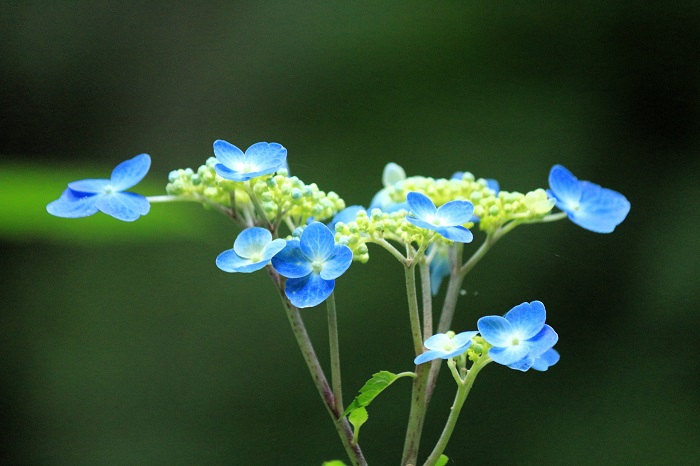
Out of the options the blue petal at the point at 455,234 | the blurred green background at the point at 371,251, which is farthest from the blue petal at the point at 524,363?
the blurred green background at the point at 371,251

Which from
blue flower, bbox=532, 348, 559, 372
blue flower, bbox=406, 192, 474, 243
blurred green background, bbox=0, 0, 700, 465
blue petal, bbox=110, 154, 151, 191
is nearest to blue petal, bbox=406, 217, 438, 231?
blue flower, bbox=406, 192, 474, 243

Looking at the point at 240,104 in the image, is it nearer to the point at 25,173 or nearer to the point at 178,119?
the point at 178,119

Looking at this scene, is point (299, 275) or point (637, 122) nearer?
point (299, 275)

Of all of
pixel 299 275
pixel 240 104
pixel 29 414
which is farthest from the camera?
pixel 240 104

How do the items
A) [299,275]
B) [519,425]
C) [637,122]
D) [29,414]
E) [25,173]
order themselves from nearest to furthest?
1. [299,275]
2. [25,173]
3. [519,425]
4. [637,122]
5. [29,414]

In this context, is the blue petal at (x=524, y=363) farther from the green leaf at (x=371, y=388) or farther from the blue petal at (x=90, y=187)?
the blue petal at (x=90, y=187)

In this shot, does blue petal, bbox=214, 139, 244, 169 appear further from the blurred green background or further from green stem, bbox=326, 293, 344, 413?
the blurred green background

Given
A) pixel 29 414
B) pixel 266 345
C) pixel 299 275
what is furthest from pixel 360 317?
pixel 299 275
